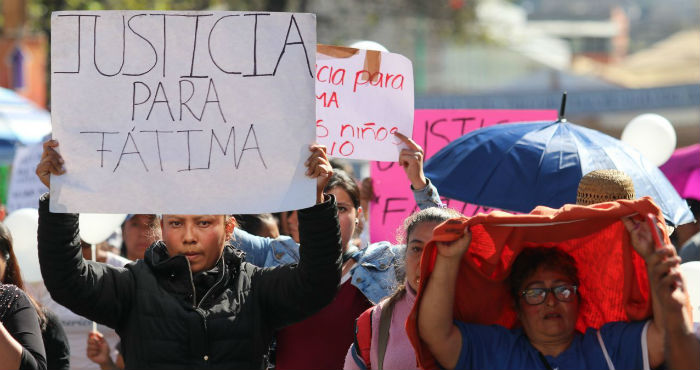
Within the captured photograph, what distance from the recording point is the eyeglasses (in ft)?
11.6

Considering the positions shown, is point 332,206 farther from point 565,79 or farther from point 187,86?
point 565,79

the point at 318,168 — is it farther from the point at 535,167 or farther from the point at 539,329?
the point at 535,167

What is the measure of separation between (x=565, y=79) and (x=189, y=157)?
25796mm

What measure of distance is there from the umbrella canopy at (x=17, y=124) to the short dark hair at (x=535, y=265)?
10.7 metres

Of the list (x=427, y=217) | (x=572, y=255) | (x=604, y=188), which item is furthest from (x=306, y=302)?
(x=604, y=188)

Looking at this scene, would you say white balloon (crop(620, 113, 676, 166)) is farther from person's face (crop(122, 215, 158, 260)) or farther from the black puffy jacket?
the black puffy jacket

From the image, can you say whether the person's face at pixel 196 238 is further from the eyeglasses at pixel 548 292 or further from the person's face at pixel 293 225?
the person's face at pixel 293 225

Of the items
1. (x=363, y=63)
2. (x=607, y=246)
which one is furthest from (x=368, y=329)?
(x=363, y=63)

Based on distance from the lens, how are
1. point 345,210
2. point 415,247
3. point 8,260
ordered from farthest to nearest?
point 345,210
point 8,260
point 415,247

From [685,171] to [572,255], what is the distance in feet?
12.8

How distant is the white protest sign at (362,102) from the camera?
16.1 feet

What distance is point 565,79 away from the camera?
1129 inches

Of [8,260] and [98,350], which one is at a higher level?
[8,260]

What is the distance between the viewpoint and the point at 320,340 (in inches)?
179
